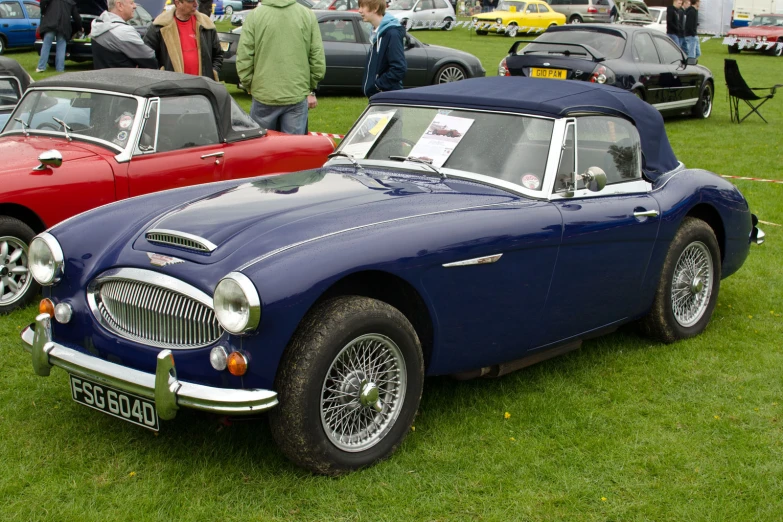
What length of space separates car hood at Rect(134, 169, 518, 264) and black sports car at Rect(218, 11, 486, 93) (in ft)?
35.7

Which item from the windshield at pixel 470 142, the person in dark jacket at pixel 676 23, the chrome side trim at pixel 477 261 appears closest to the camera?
the chrome side trim at pixel 477 261

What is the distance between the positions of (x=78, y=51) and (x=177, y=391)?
16.7 metres

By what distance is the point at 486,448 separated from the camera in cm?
405

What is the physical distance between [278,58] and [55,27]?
34.3ft

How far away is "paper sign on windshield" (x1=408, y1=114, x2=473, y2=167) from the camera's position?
480cm

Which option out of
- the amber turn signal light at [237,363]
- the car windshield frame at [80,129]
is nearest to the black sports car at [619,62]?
the car windshield frame at [80,129]

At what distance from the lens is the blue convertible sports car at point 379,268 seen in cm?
348

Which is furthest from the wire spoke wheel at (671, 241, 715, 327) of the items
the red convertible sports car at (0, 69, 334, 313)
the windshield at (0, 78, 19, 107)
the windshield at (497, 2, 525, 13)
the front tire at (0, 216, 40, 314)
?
the windshield at (497, 2, 525, 13)

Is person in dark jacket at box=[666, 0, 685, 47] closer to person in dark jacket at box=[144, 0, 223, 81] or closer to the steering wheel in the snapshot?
person in dark jacket at box=[144, 0, 223, 81]

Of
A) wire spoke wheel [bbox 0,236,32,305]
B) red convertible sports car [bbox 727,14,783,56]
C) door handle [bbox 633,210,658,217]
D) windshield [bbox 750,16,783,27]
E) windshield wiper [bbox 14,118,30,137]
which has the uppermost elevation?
windshield wiper [bbox 14,118,30,137]

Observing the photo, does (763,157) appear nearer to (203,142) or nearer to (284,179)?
(203,142)

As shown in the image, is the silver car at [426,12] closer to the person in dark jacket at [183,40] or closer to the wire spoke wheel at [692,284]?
the person in dark jacket at [183,40]

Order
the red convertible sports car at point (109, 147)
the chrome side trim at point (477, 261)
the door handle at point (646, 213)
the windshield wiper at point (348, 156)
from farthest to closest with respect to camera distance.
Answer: the red convertible sports car at point (109, 147) → the windshield wiper at point (348, 156) → the door handle at point (646, 213) → the chrome side trim at point (477, 261)

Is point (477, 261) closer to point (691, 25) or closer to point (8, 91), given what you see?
point (8, 91)
